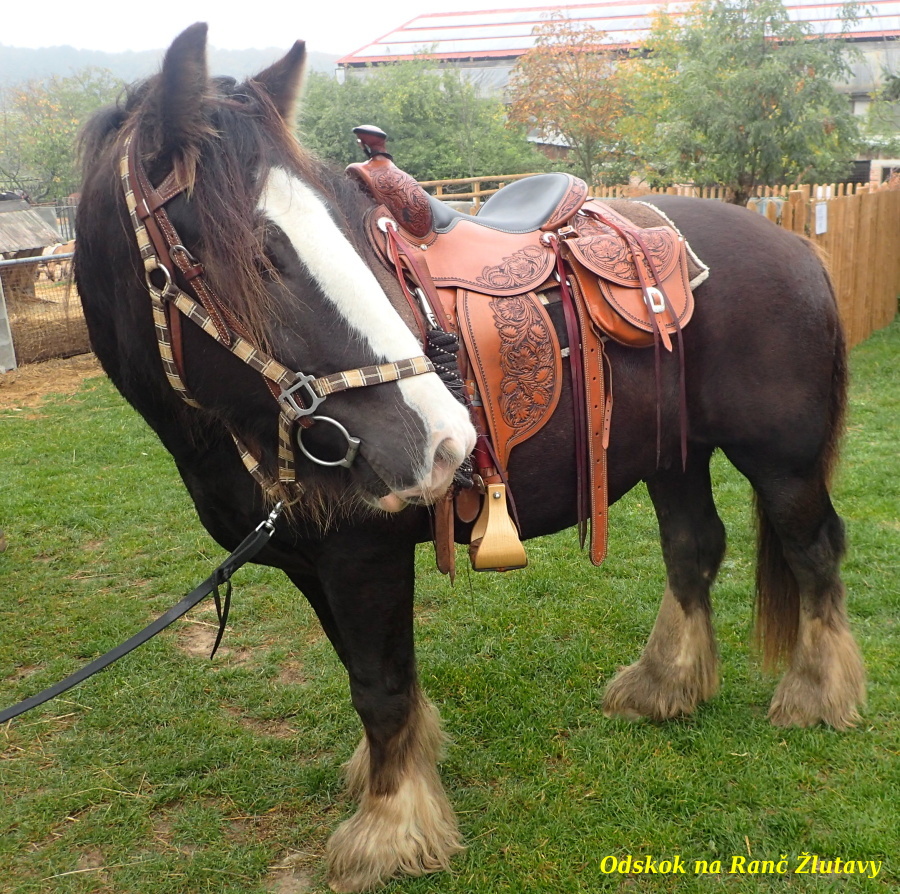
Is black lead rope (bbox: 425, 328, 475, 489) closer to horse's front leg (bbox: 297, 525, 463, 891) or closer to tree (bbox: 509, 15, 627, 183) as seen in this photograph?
horse's front leg (bbox: 297, 525, 463, 891)

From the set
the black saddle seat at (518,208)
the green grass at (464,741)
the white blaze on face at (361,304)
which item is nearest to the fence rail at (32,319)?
the green grass at (464,741)

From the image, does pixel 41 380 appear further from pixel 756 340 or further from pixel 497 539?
pixel 756 340

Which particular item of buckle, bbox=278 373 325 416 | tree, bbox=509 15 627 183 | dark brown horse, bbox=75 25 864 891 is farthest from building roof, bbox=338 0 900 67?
buckle, bbox=278 373 325 416

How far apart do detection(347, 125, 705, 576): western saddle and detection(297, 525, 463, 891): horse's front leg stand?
0.19m

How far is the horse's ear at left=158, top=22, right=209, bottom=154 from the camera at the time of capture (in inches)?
59.1

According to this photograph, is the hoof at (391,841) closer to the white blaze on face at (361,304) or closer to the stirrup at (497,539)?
the stirrup at (497,539)

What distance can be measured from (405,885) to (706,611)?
1.44 m

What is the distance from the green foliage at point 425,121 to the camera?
815 inches

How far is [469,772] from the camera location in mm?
2699

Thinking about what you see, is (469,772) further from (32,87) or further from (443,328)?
(32,87)

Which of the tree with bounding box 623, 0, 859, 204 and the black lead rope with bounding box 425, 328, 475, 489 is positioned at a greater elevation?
the tree with bounding box 623, 0, 859, 204

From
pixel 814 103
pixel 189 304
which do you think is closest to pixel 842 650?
pixel 189 304

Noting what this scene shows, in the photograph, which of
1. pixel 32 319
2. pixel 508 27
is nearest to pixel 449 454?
pixel 32 319

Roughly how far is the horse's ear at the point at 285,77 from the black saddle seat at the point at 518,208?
1.54 ft
